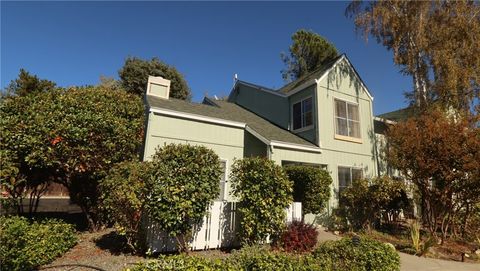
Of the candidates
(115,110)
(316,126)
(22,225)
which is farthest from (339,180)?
(22,225)

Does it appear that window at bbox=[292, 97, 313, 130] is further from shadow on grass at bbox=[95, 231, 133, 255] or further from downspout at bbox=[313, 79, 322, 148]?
shadow on grass at bbox=[95, 231, 133, 255]

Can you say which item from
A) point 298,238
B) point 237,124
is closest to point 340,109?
point 237,124

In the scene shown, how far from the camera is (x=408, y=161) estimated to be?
35.2 ft

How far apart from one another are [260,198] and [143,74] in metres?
27.2

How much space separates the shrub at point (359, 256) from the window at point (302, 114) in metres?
8.17

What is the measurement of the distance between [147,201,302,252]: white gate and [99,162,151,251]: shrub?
1.38 feet

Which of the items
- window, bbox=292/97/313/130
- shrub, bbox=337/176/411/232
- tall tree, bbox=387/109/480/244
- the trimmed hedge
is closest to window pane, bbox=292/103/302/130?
window, bbox=292/97/313/130

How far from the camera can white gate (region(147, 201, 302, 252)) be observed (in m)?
6.88

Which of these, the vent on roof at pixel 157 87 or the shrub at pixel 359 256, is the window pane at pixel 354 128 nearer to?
the shrub at pixel 359 256

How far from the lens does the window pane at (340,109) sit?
14096mm

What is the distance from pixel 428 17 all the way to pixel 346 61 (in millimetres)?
5341

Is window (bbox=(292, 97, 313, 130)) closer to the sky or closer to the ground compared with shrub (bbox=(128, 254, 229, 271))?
closer to the sky

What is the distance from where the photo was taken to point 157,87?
13492 mm

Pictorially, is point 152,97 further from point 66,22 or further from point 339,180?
point 339,180
